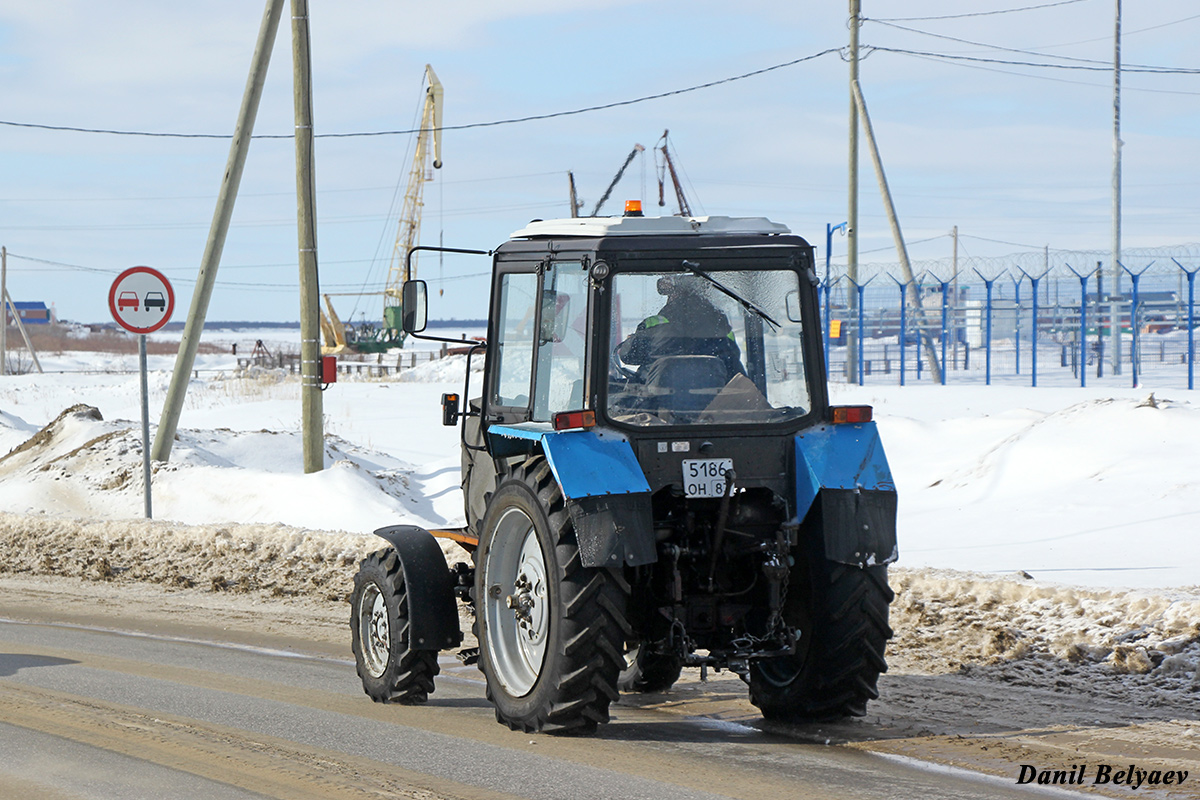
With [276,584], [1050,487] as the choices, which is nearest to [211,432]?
[276,584]

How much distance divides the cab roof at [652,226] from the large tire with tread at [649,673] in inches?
98.8

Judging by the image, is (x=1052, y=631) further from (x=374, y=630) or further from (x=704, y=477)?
(x=374, y=630)

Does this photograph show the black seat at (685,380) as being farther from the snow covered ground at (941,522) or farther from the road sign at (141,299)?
the road sign at (141,299)

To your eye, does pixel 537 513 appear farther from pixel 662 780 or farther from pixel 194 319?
pixel 194 319

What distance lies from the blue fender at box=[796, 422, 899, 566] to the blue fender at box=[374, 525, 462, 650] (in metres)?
1.98

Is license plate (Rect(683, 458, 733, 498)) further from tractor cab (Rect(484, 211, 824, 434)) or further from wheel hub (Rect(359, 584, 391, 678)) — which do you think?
wheel hub (Rect(359, 584, 391, 678))

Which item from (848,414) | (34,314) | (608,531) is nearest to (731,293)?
(848,414)

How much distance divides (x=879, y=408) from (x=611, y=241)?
821 inches

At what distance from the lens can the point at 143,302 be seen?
1411 cm

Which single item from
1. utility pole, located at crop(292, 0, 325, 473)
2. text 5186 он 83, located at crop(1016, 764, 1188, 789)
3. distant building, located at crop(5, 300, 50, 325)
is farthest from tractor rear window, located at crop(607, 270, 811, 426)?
distant building, located at crop(5, 300, 50, 325)

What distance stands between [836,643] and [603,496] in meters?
1.43

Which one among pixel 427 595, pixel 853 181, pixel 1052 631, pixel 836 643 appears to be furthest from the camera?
pixel 853 181

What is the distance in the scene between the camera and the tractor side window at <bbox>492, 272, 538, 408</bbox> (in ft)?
21.9

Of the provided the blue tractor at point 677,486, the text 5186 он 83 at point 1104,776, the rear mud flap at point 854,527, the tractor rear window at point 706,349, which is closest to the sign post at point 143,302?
the blue tractor at point 677,486
